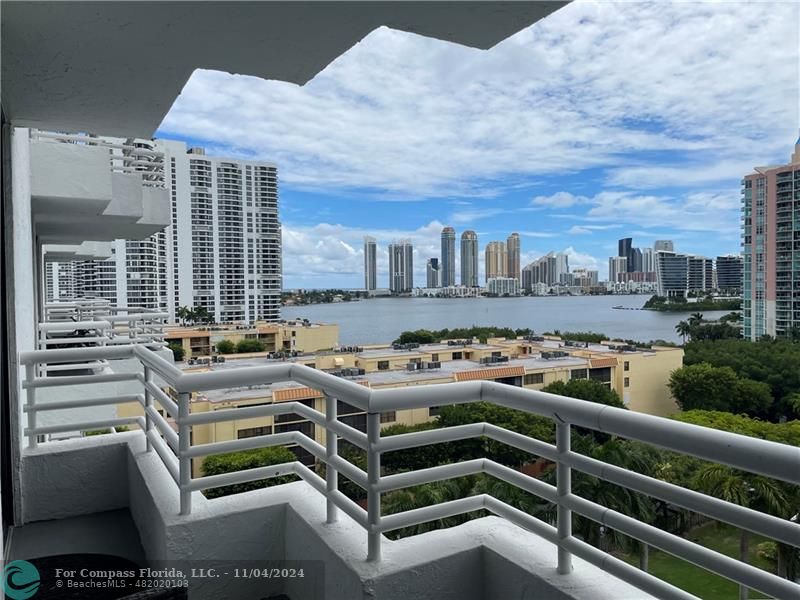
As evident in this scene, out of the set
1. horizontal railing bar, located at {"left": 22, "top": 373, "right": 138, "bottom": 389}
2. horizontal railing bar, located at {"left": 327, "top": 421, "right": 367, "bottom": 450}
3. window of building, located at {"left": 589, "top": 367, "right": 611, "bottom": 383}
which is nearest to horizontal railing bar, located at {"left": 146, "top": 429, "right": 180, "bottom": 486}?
horizontal railing bar, located at {"left": 22, "top": 373, "right": 138, "bottom": 389}

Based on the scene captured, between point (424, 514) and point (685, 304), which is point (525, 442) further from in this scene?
point (685, 304)

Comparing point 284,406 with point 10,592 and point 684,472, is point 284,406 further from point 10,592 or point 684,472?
point 684,472

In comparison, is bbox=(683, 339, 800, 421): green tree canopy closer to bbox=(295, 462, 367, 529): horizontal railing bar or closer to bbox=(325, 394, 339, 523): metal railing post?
bbox=(295, 462, 367, 529): horizontal railing bar

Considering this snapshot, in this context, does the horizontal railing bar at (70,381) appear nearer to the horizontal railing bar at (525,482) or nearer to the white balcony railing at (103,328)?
the horizontal railing bar at (525,482)

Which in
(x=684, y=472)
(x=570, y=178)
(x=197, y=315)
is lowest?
(x=684, y=472)

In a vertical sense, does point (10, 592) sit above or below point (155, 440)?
below

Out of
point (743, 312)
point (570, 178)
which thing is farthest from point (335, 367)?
point (570, 178)
